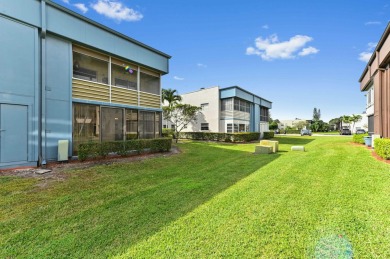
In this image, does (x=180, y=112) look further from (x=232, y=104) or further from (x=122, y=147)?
(x=122, y=147)

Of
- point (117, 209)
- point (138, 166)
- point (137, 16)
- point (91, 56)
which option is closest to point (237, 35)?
point (137, 16)

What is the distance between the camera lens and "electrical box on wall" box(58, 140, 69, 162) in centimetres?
849

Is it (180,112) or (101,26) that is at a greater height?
(101,26)

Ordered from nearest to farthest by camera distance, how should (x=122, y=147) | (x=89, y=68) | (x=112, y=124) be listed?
(x=89, y=68), (x=122, y=147), (x=112, y=124)

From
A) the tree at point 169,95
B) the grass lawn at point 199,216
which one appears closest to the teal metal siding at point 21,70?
the grass lawn at point 199,216

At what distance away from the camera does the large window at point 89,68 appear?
9.69 m

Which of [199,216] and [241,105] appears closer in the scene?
[199,216]

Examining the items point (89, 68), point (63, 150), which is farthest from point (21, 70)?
point (63, 150)

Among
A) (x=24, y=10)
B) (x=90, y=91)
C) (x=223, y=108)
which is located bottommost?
(x=90, y=91)

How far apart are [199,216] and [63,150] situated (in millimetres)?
7650

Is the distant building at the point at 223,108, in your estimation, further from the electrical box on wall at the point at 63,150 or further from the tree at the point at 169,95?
the electrical box on wall at the point at 63,150

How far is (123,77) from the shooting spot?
11.9 m

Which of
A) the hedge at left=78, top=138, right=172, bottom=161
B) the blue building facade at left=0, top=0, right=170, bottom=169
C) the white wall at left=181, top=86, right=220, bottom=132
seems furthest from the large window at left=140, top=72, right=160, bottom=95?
the white wall at left=181, top=86, right=220, bottom=132

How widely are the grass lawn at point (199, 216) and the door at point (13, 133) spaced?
6.40 feet
